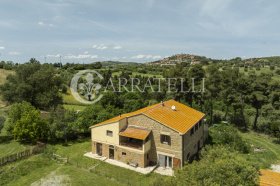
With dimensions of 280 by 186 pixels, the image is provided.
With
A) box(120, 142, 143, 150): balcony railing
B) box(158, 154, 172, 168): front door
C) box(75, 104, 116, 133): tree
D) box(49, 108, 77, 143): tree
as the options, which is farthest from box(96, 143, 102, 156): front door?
box(158, 154, 172, 168): front door

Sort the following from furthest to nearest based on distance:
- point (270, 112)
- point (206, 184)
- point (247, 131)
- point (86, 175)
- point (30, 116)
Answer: point (247, 131) → point (270, 112) → point (30, 116) → point (86, 175) → point (206, 184)

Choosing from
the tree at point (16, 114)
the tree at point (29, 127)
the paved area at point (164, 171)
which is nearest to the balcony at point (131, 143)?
the paved area at point (164, 171)

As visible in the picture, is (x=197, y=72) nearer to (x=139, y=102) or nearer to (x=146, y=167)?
(x=139, y=102)

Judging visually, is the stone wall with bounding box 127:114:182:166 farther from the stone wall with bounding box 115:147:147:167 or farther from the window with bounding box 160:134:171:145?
the stone wall with bounding box 115:147:147:167

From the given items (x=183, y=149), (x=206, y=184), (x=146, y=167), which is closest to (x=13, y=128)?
(x=146, y=167)

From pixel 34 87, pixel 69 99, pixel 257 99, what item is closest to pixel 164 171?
pixel 257 99
